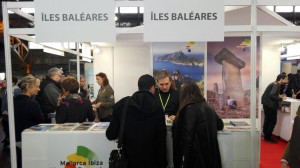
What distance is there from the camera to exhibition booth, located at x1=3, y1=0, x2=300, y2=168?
6.88ft

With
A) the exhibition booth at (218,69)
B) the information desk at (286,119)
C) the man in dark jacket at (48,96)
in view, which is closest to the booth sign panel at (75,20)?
the exhibition booth at (218,69)

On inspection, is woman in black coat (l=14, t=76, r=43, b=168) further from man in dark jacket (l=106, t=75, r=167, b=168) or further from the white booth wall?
the white booth wall

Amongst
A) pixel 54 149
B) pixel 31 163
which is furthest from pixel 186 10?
pixel 31 163

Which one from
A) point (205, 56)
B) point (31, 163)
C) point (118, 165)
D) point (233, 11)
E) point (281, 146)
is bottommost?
point (281, 146)

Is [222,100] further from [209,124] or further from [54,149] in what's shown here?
[54,149]

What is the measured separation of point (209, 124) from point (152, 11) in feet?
3.43

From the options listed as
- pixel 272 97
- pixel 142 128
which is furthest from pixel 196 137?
pixel 272 97

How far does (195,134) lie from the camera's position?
1.89m

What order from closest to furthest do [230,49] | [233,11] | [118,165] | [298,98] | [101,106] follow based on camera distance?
[118,165] < [101,106] < [233,11] < [298,98] < [230,49]

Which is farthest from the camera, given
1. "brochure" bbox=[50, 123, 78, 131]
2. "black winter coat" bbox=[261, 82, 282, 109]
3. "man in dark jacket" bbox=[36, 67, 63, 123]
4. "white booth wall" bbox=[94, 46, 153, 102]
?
"white booth wall" bbox=[94, 46, 153, 102]

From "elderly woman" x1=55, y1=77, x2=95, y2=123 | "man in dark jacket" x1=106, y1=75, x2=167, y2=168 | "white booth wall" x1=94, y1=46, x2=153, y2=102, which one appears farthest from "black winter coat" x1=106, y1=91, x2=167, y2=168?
"white booth wall" x1=94, y1=46, x2=153, y2=102

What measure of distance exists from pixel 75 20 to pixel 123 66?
514cm

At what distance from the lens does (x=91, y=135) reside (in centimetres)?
220

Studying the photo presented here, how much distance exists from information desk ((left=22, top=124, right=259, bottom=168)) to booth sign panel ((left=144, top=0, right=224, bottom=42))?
3.00 feet
